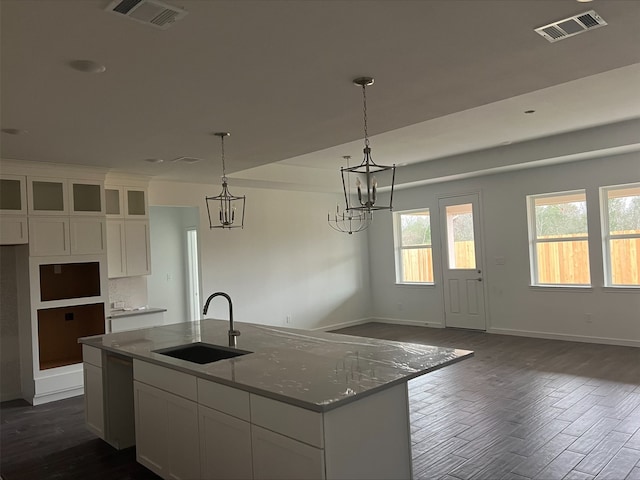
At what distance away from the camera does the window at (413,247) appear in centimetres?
861

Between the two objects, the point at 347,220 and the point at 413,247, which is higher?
the point at 347,220

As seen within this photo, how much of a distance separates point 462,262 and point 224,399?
20.9ft

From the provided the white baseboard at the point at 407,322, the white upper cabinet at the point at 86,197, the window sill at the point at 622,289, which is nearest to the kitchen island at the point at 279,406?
the white upper cabinet at the point at 86,197

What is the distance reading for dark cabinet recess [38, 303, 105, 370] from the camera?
5.33 metres

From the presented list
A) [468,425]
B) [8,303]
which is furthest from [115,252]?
[468,425]

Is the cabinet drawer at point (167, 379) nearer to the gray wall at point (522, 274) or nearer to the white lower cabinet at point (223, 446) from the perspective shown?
the white lower cabinet at point (223, 446)

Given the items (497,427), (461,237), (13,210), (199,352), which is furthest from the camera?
(461,237)

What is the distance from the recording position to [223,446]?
Answer: 2432 millimetres

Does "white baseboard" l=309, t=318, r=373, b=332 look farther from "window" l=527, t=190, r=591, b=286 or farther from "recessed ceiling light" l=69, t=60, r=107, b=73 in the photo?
"recessed ceiling light" l=69, t=60, r=107, b=73

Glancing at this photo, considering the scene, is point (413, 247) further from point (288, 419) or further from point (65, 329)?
point (288, 419)

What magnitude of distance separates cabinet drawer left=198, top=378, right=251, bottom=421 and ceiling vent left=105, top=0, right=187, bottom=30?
1.80m

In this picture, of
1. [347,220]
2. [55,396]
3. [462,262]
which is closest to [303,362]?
[55,396]

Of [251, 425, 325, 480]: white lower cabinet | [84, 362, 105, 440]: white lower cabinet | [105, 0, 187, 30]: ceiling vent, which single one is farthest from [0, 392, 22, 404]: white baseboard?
[105, 0, 187, 30]: ceiling vent

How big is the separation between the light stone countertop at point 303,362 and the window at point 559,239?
489cm
